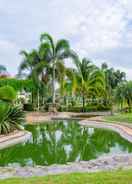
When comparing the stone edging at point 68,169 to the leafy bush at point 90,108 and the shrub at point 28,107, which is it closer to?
the shrub at point 28,107

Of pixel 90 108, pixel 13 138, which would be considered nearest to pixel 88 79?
pixel 90 108

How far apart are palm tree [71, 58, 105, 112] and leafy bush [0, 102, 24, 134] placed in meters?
15.8

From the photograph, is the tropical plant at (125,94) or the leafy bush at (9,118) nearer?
the leafy bush at (9,118)

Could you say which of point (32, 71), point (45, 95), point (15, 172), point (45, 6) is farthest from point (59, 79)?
point (15, 172)

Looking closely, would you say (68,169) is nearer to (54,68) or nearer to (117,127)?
(117,127)

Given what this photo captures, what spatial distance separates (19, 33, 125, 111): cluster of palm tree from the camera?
91.9 feet

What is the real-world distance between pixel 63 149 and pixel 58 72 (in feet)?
54.7

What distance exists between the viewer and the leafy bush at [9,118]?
13.2 meters

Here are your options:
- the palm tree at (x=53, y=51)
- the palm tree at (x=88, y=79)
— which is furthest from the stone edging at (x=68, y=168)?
the palm tree at (x=88, y=79)

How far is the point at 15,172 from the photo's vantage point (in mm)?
7039

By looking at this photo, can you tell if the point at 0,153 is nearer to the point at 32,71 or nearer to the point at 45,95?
the point at 32,71

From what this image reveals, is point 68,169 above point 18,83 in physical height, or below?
below

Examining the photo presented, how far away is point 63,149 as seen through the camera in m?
11.5

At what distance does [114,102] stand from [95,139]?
14633mm
